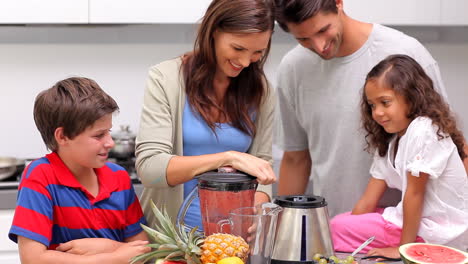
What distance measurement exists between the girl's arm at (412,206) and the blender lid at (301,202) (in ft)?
1.64

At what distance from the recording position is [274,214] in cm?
134

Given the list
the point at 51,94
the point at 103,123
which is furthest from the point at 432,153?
the point at 51,94

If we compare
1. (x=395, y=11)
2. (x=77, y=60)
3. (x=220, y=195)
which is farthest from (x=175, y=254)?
(x=77, y=60)

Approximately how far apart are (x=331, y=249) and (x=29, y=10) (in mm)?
1716

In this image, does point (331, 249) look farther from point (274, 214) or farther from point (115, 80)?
point (115, 80)

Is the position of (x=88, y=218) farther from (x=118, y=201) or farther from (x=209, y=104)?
(x=209, y=104)

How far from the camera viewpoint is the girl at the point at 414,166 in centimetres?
190

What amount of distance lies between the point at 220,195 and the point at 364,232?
0.73 metres

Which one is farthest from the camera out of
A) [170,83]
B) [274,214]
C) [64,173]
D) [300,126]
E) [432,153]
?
[300,126]

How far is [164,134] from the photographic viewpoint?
67.6 inches

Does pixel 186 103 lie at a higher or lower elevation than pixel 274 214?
higher

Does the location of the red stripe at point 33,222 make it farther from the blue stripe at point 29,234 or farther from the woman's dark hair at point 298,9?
the woman's dark hair at point 298,9

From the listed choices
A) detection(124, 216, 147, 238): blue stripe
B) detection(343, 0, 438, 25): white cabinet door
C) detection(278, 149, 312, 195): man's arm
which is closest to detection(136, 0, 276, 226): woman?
detection(124, 216, 147, 238): blue stripe

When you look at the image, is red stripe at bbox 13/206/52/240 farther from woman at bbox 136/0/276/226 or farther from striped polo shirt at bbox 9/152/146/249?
woman at bbox 136/0/276/226
